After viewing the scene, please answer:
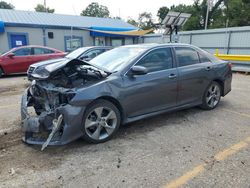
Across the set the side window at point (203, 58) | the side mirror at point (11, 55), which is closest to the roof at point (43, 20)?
the side mirror at point (11, 55)

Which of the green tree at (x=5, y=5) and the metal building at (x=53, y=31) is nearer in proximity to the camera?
the metal building at (x=53, y=31)

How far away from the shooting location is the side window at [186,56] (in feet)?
14.7

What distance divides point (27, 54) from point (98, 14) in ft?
192

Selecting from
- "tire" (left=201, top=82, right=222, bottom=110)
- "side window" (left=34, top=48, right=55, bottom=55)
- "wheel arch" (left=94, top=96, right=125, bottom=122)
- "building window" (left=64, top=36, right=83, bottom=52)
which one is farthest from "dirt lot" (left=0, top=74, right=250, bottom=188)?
"building window" (left=64, top=36, right=83, bottom=52)

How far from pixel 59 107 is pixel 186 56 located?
9.55ft

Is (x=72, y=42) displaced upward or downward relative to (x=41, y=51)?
upward

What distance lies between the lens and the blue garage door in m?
16.3

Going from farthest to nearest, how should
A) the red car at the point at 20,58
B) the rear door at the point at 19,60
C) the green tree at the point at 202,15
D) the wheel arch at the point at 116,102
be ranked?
the green tree at the point at 202,15
the rear door at the point at 19,60
the red car at the point at 20,58
the wheel arch at the point at 116,102

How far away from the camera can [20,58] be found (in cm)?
1061

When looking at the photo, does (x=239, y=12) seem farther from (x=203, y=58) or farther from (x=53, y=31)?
(x=203, y=58)

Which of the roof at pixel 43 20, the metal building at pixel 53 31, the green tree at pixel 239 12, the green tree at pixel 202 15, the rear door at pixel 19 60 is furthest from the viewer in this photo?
the green tree at pixel 202 15

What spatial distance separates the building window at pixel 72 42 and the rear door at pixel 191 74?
15432 mm

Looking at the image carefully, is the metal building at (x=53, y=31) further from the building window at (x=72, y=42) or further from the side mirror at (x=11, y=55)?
the side mirror at (x=11, y=55)

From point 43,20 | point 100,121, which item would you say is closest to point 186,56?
point 100,121
